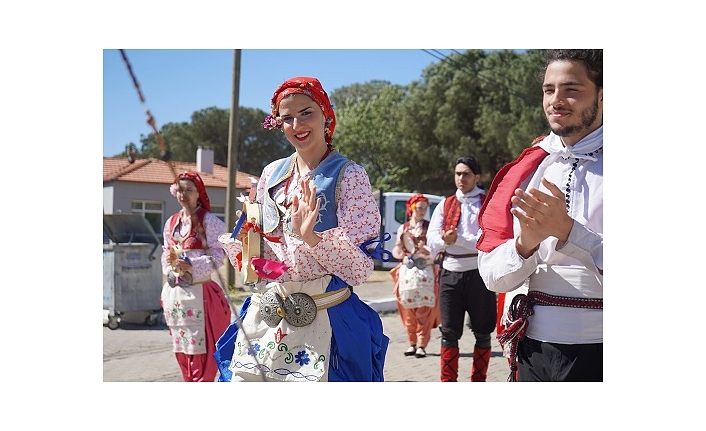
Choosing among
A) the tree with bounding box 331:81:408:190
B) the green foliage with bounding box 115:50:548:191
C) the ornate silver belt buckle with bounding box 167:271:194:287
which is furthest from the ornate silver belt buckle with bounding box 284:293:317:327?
the tree with bounding box 331:81:408:190

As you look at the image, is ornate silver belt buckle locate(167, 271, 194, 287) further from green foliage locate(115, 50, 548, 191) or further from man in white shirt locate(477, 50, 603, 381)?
green foliage locate(115, 50, 548, 191)

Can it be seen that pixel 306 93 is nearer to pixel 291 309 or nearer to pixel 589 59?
pixel 291 309

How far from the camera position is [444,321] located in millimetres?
5348

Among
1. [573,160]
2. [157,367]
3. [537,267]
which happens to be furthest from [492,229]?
[157,367]

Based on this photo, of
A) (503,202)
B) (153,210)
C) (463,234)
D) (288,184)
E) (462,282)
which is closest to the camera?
(503,202)

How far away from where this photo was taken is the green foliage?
20.6 meters

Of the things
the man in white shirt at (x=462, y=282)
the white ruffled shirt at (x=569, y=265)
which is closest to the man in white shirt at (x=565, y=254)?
the white ruffled shirt at (x=569, y=265)

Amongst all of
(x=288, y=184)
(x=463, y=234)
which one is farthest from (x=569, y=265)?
(x=463, y=234)

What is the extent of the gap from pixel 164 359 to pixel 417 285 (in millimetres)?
2691

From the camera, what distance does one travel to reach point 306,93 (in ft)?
9.76

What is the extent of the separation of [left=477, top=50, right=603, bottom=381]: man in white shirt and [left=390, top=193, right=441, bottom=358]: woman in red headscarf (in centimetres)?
473

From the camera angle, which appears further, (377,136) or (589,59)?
(377,136)

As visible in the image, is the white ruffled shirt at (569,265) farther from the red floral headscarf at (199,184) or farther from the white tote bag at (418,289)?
the white tote bag at (418,289)
